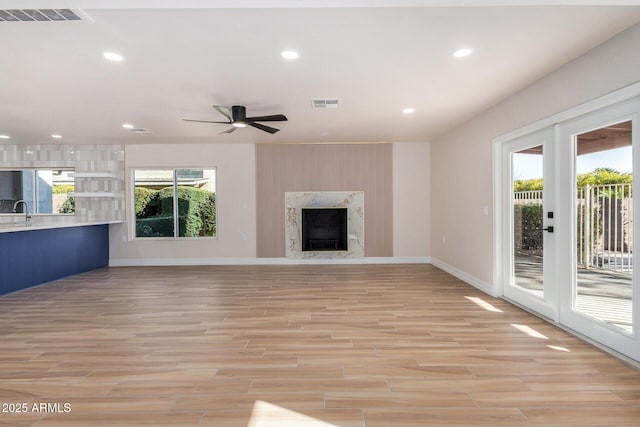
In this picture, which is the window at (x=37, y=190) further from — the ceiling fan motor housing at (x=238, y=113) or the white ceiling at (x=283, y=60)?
the ceiling fan motor housing at (x=238, y=113)

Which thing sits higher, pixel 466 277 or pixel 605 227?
pixel 605 227

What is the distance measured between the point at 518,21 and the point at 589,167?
145 centimetres

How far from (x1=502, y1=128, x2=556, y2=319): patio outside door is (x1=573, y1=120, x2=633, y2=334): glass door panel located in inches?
12.0

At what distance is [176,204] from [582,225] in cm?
652

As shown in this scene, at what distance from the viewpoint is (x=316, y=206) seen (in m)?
6.60

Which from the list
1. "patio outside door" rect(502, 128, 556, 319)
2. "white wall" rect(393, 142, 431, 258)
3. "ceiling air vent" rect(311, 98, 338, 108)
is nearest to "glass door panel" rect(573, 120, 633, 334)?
"patio outside door" rect(502, 128, 556, 319)

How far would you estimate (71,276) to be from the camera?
218 inches

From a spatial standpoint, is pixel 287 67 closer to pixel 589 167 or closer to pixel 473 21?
pixel 473 21

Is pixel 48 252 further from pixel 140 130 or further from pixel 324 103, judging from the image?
pixel 324 103

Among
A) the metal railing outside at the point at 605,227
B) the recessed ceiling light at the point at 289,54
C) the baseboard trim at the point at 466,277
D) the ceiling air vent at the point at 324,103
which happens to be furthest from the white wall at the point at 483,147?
the recessed ceiling light at the point at 289,54

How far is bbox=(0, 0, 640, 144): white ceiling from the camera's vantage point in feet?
7.09

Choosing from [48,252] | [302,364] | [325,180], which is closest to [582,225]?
[302,364]

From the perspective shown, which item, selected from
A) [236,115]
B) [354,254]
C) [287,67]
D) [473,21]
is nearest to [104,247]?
[236,115]

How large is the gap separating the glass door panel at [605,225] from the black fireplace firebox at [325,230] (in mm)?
4094
